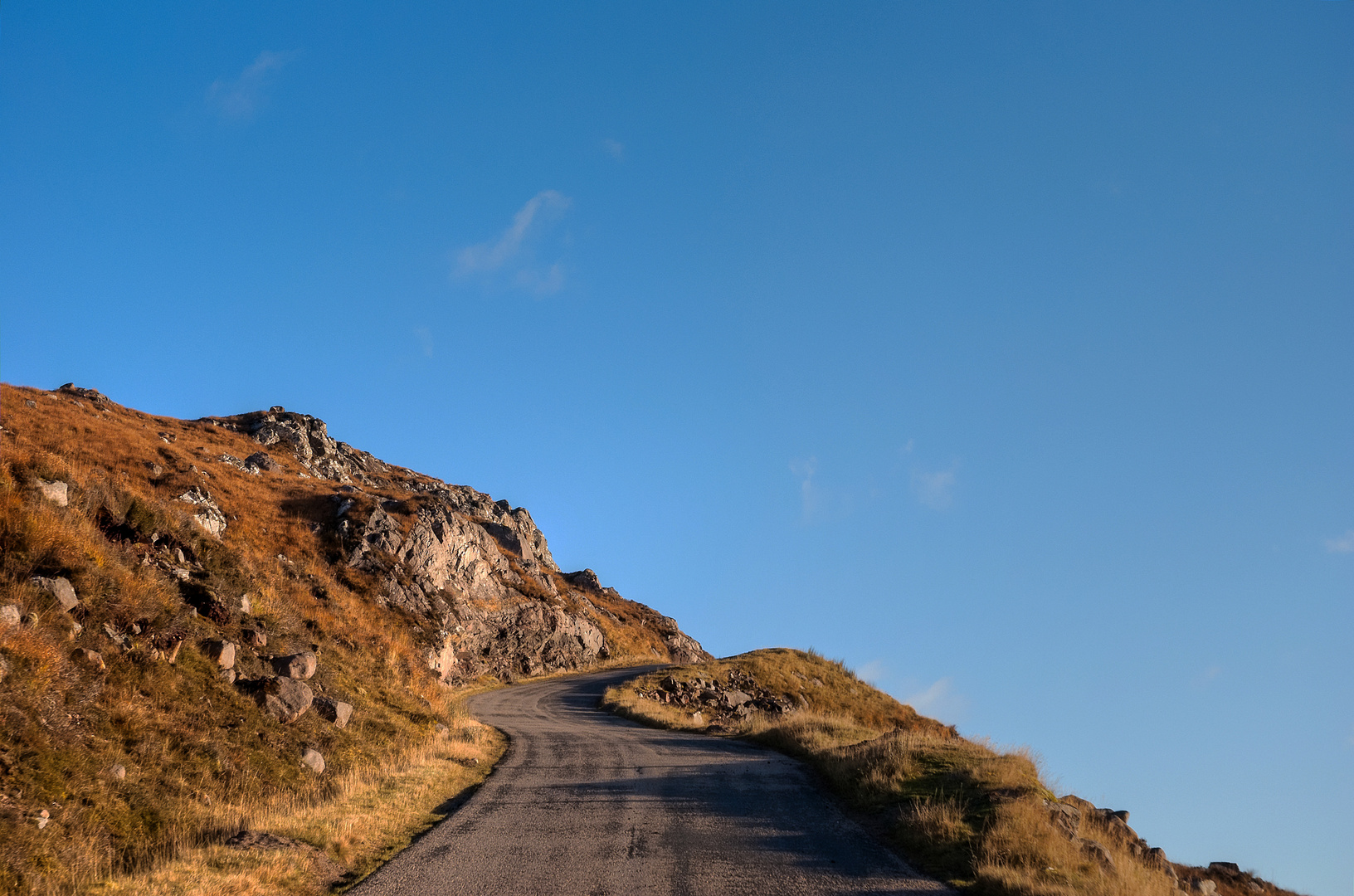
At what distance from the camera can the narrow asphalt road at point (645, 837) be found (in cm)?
890

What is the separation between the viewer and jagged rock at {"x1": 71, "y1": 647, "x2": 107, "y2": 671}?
1137 centimetres

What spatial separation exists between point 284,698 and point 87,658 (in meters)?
4.07

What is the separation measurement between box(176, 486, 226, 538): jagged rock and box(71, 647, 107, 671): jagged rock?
30.5 metres

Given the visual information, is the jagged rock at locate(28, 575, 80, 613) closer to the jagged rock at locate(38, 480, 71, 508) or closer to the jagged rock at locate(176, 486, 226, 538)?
the jagged rock at locate(38, 480, 71, 508)

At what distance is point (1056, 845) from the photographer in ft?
32.3

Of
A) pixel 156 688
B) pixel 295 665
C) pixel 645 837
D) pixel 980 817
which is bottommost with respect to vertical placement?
pixel 645 837

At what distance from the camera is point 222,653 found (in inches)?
568

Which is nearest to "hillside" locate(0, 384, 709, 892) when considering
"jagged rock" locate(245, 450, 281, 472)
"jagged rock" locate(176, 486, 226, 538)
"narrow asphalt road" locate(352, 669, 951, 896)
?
"narrow asphalt road" locate(352, 669, 951, 896)

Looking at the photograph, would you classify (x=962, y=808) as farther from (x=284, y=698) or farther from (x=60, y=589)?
(x=60, y=589)

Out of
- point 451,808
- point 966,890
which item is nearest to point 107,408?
point 451,808

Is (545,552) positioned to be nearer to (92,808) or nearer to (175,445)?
(175,445)

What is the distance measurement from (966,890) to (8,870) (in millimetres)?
10636

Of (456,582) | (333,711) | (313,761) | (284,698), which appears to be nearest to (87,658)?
(284,698)

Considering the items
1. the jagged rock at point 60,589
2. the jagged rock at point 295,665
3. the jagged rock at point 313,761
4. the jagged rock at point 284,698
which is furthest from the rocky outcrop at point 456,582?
the jagged rock at point 60,589
